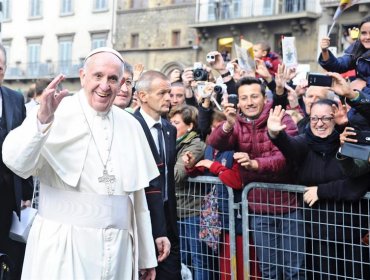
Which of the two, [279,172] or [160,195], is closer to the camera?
[160,195]

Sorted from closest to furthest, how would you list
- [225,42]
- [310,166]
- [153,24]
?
[310,166], [225,42], [153,24]

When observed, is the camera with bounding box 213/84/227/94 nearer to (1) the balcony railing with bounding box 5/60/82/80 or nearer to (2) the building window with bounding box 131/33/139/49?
(2) the building window with bounding box 131/33/139/49

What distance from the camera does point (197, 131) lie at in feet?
22.1

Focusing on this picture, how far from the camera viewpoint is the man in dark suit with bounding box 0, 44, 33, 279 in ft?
15.6

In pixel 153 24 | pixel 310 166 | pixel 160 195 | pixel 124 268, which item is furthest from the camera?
pixel 153 24

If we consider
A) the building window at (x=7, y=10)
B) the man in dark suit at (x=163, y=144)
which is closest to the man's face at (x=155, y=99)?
the man in dark suit at (x=163, y=144)

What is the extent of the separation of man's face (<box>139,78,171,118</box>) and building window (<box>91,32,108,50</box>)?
122 feet

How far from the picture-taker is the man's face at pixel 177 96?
741 cm

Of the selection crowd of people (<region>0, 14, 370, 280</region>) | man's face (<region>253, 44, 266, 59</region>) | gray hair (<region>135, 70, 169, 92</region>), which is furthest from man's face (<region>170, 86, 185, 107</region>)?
man's face (<region>253, 44, 266, 59</region>)

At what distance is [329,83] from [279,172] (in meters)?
0.95

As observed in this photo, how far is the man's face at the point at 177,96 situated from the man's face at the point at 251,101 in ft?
5.26

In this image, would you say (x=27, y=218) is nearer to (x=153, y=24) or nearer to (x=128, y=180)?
(x=128, y=180)

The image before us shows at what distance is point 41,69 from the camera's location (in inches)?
1806

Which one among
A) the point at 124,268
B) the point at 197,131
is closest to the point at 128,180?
the point at 124,268
